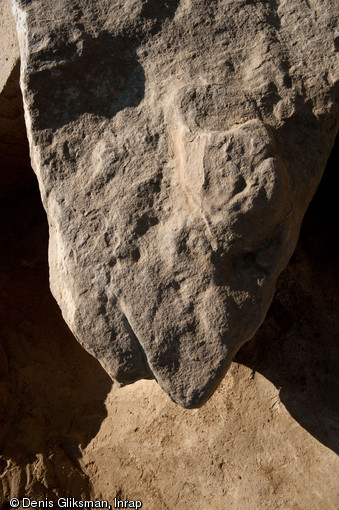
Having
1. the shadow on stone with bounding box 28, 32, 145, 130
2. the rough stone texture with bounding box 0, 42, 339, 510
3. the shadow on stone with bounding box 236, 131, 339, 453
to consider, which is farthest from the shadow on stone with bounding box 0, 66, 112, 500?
the shadow on stone with bounding box 236, 131, 339, 453

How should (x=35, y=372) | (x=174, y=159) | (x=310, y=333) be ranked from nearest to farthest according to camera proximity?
(x=174, y=159) → (x=310, y=333) → (x=35, y=372)

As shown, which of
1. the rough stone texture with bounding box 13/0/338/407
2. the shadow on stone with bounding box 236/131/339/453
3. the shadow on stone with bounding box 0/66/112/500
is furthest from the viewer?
the shadow on stone with bounding box 0/66/112/500

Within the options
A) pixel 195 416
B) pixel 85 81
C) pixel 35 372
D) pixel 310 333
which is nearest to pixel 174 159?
pixel 85 81

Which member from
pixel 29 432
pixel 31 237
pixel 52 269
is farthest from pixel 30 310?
pixel 52 269

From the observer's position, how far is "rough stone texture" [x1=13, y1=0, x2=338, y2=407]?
34.9 inches

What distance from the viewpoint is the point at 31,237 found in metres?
1.80

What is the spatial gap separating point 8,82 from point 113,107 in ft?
1.53

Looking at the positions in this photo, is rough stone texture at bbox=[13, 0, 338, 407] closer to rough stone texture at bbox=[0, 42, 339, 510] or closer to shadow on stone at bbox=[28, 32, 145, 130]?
shadow on stone at bbox=[28, 32, 145, 130]

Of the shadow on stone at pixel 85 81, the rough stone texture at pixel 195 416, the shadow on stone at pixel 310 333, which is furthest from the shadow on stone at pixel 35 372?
the shadow on stone at pixel 310 333

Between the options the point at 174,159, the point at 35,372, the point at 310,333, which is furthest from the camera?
the point at 35,372

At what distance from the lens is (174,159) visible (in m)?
0.93

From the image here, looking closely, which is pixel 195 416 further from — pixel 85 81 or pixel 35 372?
pixel 85 81

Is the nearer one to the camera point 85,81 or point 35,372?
point 85,81

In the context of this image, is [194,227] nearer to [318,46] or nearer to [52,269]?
[52,269]
